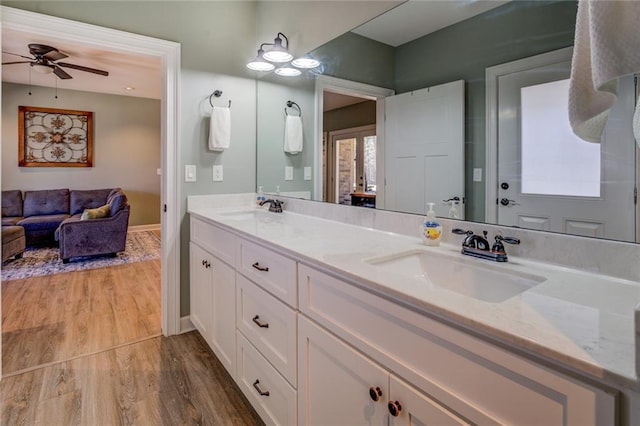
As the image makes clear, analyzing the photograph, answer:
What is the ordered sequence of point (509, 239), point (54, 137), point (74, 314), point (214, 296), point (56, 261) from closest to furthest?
point (509, 239)
point (214, 296)
point (74, 314)
point (56, 261)
point (54, 137)

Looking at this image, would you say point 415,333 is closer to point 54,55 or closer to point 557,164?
point 557,164

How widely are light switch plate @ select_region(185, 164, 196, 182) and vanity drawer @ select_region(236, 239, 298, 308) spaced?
1.03 metres

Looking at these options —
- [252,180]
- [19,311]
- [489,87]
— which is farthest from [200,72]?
[19,311]

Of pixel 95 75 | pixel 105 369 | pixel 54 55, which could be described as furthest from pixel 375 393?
pixel 95 75

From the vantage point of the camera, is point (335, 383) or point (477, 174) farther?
point (477, 174)

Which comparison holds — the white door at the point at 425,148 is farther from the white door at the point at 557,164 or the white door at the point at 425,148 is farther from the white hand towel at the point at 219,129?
the white hand towel at the point at 219,129

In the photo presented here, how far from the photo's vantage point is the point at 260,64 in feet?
7.97

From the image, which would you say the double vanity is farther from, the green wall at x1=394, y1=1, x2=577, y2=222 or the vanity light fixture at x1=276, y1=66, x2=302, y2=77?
the vanity light fixture at x1=276, y1=66, x2=302, y2=77

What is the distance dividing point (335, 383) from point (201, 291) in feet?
4.65

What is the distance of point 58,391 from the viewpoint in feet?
5.88

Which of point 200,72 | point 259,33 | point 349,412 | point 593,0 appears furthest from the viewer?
point 259,33

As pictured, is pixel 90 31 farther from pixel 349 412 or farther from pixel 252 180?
pixel 349 412

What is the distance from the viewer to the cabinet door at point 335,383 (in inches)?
35.0

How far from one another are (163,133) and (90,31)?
68 centimetres
